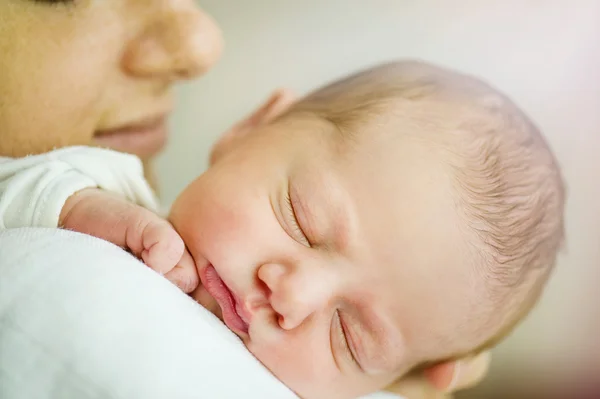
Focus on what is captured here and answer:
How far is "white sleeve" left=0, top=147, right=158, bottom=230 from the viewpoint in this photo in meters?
0.86

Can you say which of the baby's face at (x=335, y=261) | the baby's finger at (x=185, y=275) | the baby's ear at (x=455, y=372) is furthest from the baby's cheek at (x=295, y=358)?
the baby's ear at (x=455, y=372)

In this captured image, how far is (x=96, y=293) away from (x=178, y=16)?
1.70ft

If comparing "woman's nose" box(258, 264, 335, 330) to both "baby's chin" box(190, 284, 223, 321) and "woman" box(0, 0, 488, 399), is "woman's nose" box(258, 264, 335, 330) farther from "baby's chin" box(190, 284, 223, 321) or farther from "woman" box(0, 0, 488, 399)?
"woman" box(0, 0, 488, 399)

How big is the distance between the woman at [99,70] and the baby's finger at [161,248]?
10.1 inches

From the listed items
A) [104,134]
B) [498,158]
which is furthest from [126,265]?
[498,158]

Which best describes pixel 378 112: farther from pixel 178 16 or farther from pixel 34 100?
pixel 34 100

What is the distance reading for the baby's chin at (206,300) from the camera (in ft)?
2.91

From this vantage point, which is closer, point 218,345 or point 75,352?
point 75,352

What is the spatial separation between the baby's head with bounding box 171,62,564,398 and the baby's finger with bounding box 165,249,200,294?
1 cm

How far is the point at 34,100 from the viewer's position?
35.5 inches

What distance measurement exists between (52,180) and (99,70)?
0.59ft

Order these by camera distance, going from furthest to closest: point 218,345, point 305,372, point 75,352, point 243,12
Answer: point 243,12 < point 305,372 < point 218,345 < point 75,352

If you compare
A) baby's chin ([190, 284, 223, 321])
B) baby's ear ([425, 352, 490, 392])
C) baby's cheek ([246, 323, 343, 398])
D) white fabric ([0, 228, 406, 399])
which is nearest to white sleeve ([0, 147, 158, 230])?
white fabric ([0, 228, 406, 399])

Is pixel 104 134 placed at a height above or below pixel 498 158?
below
